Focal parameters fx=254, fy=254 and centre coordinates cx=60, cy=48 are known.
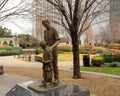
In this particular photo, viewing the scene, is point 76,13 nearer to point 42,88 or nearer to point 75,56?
point 75,56

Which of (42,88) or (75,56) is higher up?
(75,56)

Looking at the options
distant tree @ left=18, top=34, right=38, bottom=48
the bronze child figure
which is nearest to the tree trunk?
the bronze child figure

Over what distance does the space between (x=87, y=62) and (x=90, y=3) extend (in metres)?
9.04

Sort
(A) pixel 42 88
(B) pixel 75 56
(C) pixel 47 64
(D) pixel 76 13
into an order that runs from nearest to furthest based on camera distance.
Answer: (A) pixel 42 88, (C) pixel 47 64, (D) pixel 76 13, (B) pixel 75 56

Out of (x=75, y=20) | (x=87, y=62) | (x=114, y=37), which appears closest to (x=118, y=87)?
(x=75, y=20)

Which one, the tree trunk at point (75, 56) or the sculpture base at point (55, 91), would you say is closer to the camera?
the sculpture base at point (55, 91)

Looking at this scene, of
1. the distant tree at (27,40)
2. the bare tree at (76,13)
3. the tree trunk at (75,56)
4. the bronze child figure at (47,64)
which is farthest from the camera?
the distant tree at (27,40)

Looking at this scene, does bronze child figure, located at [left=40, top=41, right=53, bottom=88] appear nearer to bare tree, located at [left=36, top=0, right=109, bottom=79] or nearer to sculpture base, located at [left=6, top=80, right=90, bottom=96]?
sculpture base, located at [left=6, top=80, right=90, bottom=96]

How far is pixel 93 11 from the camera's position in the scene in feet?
41.1

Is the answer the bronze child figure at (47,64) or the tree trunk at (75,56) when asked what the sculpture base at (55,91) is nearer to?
the bronze child figure at (47,64)

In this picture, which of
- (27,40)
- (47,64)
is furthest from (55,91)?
(27,40)

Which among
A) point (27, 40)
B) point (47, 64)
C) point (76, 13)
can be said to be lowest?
point (47, 64)

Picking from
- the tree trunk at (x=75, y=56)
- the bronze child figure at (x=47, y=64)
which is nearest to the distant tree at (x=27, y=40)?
the tree trunk at (x=75, y=56)

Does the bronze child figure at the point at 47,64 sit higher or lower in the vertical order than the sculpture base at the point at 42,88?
higher
